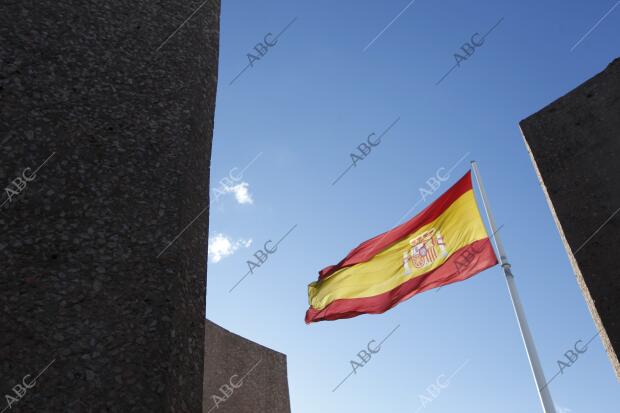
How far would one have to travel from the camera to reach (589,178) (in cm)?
498

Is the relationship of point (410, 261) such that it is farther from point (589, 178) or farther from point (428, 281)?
point (589, 178)

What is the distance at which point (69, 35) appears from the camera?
301cm

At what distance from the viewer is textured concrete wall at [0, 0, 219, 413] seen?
213 centimetres

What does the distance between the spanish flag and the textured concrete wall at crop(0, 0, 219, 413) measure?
3.29 metres

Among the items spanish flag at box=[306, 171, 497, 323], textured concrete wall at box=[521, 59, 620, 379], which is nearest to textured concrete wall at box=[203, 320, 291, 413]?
spanish flag at box=[306, 171, 497, 323]

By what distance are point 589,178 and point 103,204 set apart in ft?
14.1

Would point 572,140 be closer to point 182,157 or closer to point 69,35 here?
point 182,157

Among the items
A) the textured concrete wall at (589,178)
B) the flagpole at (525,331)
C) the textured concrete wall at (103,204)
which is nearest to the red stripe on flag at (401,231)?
the flagpole at (525,331)

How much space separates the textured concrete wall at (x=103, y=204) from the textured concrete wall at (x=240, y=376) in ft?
17.3

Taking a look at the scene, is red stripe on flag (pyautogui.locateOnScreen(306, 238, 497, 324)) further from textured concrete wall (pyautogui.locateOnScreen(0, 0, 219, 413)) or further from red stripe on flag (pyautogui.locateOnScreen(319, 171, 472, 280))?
textured concrete wall (pyautogui.locateOnScreen(0, 0, 219, 413))

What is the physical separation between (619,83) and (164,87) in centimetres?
439

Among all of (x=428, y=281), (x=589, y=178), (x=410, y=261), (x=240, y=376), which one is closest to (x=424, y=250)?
(x=410, y=261)

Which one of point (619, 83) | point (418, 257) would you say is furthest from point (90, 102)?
point (619, 83)

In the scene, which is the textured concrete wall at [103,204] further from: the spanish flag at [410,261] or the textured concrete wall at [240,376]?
the textured concrete wall at [240,376]
